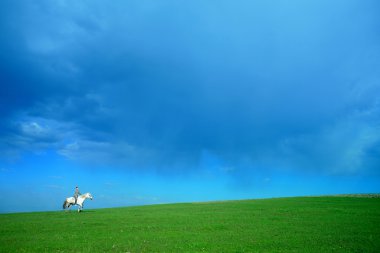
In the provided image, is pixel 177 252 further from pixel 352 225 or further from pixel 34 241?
pixel 352 225

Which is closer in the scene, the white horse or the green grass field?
the green grass field

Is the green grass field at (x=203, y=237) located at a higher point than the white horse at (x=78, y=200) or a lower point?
lower

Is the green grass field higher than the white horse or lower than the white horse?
lower

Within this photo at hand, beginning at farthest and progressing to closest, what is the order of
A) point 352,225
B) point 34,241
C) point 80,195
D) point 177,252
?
point 80,195 < point 352,225 < point 34,241 < point 177,252

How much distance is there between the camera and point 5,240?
82.1 ft

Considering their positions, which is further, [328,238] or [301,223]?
[301,223]

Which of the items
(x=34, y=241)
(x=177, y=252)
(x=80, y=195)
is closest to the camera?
(x=177, y=252)

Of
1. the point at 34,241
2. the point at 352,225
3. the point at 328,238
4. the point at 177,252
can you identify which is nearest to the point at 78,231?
the point at 34,241

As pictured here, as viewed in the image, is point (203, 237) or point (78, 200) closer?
point (203, 237)

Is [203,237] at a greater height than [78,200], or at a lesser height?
lesser

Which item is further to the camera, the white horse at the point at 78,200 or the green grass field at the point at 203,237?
the white horse at the point at 78,200

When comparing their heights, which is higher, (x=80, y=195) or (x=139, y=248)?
(x=80, y=195)

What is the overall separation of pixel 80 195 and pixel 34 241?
28214 mm

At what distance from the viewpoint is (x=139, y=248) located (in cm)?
2138
